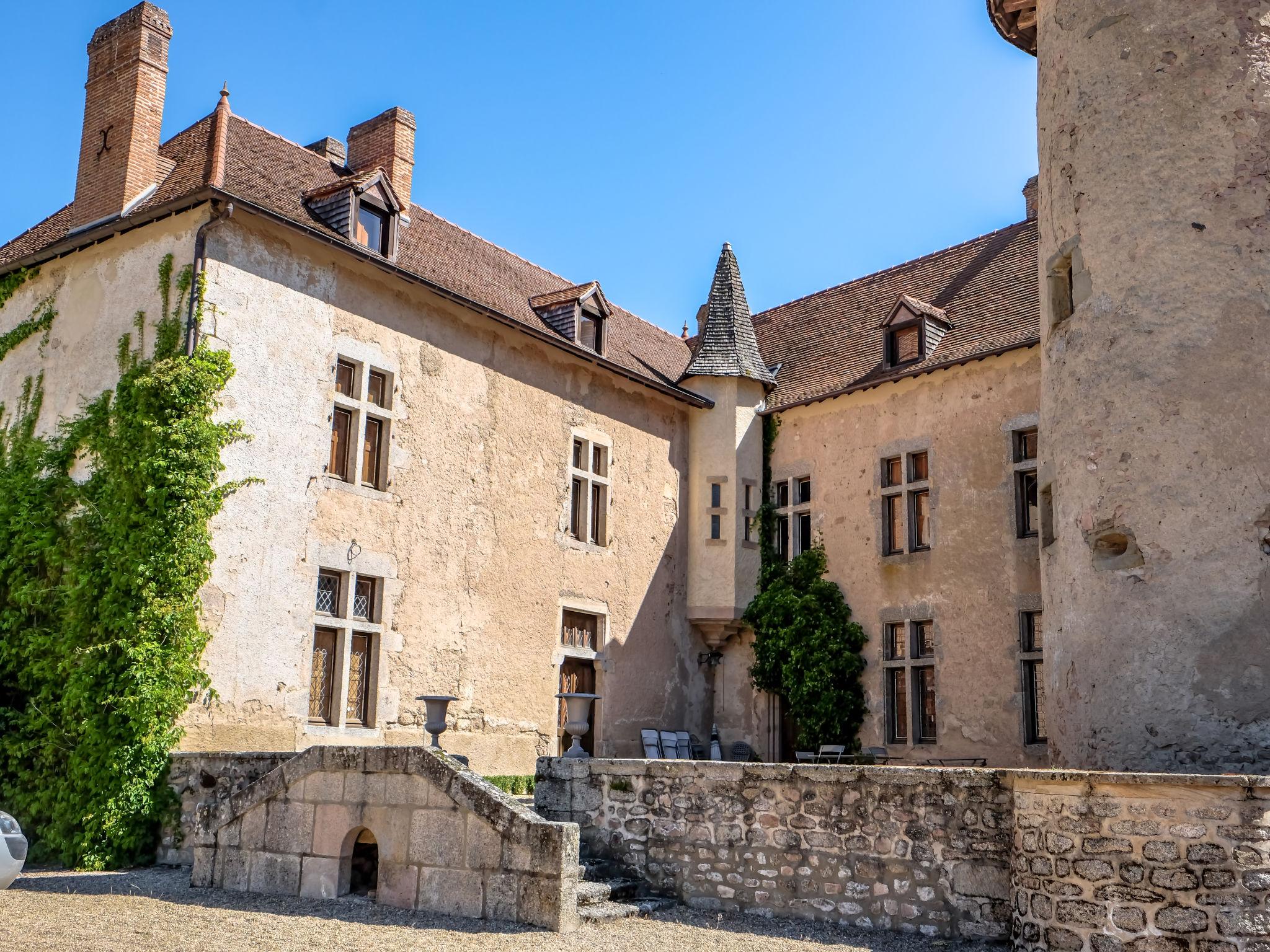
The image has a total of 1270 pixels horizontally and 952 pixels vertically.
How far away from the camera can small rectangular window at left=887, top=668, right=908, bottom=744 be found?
16.6 metres

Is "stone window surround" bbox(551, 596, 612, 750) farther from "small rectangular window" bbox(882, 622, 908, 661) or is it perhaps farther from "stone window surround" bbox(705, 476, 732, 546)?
"small rectangular window" bbox(882, 622, 908, 661)

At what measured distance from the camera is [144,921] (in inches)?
328

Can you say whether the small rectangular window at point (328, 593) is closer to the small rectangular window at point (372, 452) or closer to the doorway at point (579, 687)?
the small rectangular window at point (372, 452)

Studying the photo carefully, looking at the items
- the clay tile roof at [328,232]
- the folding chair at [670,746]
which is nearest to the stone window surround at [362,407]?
the clay tile roof at [328,232]

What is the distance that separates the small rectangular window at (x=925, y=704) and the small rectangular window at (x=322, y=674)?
307 inches

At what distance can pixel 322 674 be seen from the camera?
44.8ft

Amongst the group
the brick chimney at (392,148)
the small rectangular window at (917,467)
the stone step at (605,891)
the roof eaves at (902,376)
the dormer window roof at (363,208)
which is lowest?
the stone step at (605,891)

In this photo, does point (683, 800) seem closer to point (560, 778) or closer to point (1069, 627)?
point (560, 778)

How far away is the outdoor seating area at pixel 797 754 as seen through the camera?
1557cm

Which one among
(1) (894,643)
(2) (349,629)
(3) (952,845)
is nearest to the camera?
(3) (952,845)

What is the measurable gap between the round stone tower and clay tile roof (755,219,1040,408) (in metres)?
5.24

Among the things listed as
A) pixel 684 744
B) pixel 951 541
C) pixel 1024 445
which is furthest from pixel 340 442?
pixel 1024 445

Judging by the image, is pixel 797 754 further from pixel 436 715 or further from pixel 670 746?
pixel 436 715

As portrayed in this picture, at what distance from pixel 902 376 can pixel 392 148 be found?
26.2ft
